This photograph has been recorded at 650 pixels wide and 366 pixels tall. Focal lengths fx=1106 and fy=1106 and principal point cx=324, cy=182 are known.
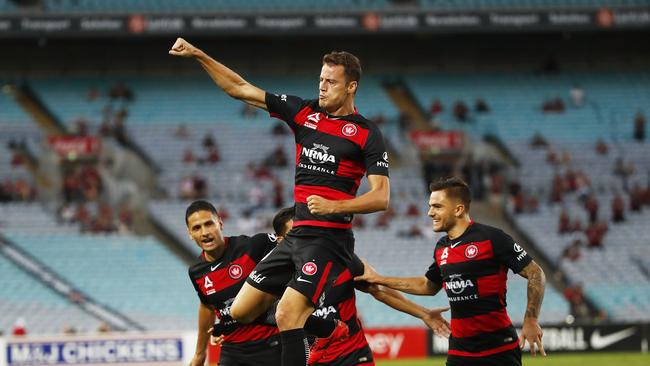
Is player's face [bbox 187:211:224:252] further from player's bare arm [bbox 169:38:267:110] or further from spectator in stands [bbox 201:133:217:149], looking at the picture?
spectator in stands [bbox 201:133:217:149]

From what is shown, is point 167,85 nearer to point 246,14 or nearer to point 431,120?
point 246,14

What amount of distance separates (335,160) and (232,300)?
2.04 metres

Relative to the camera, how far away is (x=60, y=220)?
104 ft

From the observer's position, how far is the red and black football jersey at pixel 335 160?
828 cm

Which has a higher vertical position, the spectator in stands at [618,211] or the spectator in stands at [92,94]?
the spectator in stands at [92,94]

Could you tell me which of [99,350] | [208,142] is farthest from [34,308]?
[99,350]

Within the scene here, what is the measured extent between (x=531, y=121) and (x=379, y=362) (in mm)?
15200

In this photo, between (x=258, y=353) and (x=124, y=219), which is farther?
(x=124, y=219)

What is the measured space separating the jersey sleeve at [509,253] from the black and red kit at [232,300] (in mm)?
2112

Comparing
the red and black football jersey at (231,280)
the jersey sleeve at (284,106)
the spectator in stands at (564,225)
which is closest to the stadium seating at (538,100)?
the spectator in stands at (564,225)

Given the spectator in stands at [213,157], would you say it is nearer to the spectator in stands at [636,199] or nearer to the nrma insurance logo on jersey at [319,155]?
the spectator in stands at [636,199]

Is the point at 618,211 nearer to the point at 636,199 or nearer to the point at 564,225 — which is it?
the point at 636,199

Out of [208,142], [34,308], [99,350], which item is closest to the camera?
[99,350]

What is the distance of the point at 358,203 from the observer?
7.95 m
